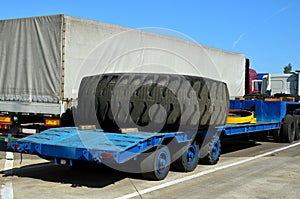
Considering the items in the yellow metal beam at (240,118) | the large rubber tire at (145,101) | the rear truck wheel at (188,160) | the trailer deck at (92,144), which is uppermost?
the large rubber tire at (145,101)

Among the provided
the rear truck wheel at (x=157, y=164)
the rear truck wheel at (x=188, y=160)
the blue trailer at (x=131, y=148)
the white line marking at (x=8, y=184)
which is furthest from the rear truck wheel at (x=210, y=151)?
the white line marking at (x=8, y=184)

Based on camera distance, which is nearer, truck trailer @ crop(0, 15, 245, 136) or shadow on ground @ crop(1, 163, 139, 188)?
shadow on ground @ crop(1, 163, 139, 188)

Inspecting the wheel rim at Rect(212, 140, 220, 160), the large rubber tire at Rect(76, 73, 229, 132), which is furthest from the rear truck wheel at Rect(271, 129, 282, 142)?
the large rubber tire at Rect(76, 73, 229, 132)

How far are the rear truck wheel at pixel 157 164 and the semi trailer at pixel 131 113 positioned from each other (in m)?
0.02

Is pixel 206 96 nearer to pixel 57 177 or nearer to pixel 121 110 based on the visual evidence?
pixel 121 110

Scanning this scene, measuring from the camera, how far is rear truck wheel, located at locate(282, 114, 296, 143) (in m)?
14.1

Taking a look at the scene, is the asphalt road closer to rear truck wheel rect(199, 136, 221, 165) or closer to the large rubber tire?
rear truck wheel rect(199, 136, 221, 165)

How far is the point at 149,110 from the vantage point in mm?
7980

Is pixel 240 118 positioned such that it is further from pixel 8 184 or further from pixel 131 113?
pixel 8 184

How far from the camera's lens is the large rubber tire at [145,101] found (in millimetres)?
8016

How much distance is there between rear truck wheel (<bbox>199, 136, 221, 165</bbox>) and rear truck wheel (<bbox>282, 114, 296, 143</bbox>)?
5.24 meters

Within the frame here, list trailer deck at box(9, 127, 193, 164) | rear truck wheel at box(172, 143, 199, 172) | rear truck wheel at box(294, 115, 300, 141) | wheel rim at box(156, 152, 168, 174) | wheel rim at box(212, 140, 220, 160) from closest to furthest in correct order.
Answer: trailer deck at box(9, 127, 193, 164)
wheel rim at box(156, 152, 168, 174)
rear truck wheel at box(172, 143, 199, 172)
wheel rim at box(212, 140, 220, 160)
rear truck wheel at box(294, 115, 300, 141)

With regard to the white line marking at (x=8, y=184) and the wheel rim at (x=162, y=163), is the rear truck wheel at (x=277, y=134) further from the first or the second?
the white line marking at (x=8, y=184)

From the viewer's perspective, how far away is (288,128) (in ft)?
46.4
